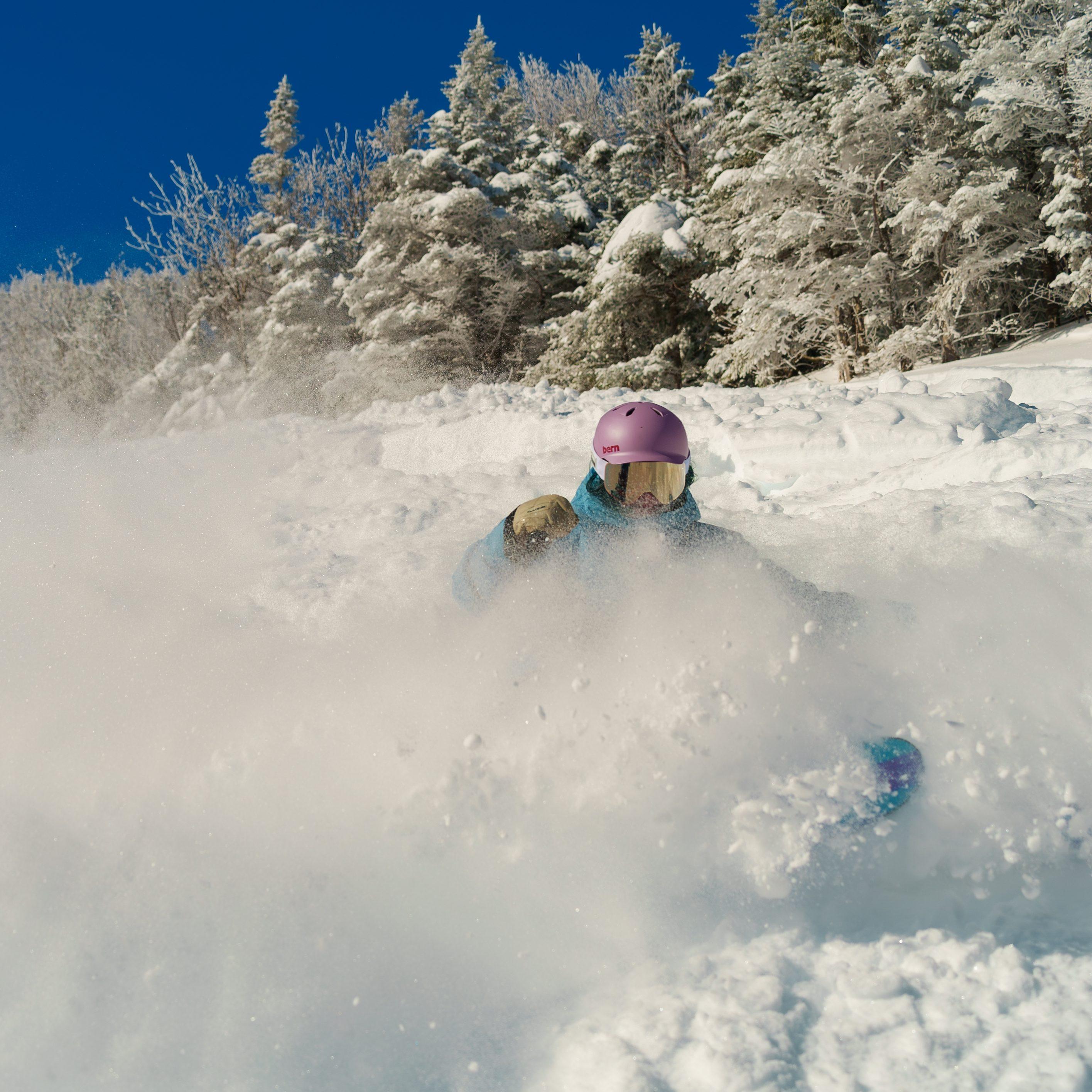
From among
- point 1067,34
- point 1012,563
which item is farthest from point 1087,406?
point 1067,34

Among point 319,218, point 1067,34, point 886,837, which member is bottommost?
point 886,837

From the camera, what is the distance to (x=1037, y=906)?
7.29 feet

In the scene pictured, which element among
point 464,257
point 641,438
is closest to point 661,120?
point 464,257

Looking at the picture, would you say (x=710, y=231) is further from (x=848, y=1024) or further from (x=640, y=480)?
(x=848, y=1024)

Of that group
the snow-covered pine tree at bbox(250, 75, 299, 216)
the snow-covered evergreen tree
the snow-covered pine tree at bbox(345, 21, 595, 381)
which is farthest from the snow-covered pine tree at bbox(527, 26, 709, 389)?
the snow-covered pine tree at bbox(250, 75, 299, 216)

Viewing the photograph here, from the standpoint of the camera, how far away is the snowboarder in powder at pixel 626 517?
3113 mm

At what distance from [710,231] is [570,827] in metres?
14.9

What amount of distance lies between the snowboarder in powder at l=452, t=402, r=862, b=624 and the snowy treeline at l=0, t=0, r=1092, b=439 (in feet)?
34.8

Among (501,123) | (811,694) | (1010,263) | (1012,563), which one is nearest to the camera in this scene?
(811,694)

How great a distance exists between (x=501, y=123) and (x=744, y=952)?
24.7 metres

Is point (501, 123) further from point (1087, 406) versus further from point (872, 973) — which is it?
point (872, 973)

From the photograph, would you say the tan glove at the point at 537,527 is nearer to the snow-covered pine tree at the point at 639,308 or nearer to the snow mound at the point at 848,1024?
the snow mound at the point at 848,1024

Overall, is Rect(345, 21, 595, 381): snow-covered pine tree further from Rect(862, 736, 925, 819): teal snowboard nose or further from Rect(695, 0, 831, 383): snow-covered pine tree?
Rect(862, 736, 925, 819): teal snowboard nose

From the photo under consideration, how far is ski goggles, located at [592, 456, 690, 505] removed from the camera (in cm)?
311
